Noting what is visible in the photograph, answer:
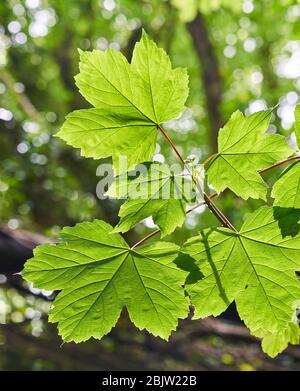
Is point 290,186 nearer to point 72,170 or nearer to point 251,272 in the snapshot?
point 251,272

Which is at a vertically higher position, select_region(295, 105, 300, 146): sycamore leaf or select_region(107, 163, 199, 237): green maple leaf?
select_region(295, 105, 300, 146): sycamore leaf

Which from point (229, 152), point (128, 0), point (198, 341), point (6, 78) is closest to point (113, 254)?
point (229, 152)

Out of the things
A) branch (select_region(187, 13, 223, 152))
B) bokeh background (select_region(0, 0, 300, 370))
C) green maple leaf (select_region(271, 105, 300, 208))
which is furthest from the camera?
branch (select_region(187, 13, 223, 152))

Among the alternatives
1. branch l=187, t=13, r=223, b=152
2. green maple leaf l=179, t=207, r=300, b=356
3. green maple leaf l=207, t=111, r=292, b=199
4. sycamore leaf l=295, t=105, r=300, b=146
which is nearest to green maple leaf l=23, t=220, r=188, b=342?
green maple leaf l=179, t=207, r=300, b=356

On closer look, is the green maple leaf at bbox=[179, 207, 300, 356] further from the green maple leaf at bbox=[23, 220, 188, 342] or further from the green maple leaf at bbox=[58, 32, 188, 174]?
the green maple leaf at bbox=[58, 32, 188, 174]

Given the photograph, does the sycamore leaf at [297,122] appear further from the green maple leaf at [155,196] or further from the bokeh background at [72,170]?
the bokeh background at [72,170]

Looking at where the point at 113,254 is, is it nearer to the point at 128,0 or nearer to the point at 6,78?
the point at 6,78
